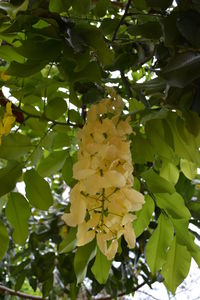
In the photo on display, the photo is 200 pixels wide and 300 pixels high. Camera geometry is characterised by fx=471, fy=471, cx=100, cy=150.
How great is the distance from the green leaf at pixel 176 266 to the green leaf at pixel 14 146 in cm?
25

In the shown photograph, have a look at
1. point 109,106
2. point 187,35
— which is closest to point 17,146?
point 109,106

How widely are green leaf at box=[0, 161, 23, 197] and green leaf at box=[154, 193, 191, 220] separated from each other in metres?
0.20

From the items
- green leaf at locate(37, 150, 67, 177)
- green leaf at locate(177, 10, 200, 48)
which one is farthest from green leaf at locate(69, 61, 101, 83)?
green leaf at locate(37, 150, 67, 177)

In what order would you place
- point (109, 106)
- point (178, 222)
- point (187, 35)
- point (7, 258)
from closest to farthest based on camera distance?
point (187, 35), point (109, 106), point (178, 222), point (7, 258)

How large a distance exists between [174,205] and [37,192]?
0.19 meters

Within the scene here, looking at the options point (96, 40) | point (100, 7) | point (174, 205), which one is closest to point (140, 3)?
point (100, 7)

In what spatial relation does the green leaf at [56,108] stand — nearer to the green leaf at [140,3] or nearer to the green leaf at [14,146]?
the green leaf at [14,146]

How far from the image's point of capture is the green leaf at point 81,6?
492 mm

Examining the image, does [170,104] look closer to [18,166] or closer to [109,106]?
[109,106]

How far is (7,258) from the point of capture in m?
1.39

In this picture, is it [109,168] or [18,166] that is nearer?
[109,168]

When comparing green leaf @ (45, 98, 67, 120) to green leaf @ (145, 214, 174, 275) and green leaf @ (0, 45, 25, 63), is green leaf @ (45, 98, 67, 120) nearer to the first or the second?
green leaf @ (0, 45, 25, 63)

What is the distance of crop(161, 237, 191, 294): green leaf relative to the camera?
67 centimetres

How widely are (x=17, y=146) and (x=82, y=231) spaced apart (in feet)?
0.63
